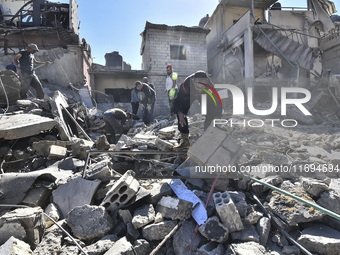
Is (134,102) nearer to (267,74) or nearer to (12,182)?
(12,182)

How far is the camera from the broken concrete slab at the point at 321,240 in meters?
1.78

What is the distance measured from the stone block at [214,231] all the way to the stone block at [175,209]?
26 centimetres

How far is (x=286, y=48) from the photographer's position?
10797 millimetres

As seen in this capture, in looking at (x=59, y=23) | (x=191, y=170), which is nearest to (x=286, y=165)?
(x=191, y=170)

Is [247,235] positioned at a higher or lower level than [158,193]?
lower

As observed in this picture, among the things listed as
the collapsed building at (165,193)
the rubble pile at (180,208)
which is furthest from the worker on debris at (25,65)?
the rubble pile at (180,208)

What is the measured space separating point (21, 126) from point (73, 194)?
222 cm

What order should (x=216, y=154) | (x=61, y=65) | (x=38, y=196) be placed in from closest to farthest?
1. (x=38, y=196)
2. (x=216, y=154)
3. (x=61, y=65)

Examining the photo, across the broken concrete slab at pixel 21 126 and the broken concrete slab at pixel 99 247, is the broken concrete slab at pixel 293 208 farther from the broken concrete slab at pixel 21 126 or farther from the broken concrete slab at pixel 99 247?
the broken concrete slab at pixel 21 126

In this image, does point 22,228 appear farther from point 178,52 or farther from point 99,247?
point 178,52

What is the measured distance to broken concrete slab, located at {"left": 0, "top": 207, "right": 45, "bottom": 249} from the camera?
6.05ft

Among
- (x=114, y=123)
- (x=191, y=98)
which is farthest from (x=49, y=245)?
(x=114, y=123)

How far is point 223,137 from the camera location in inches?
115

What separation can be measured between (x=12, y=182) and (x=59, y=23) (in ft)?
43.0
